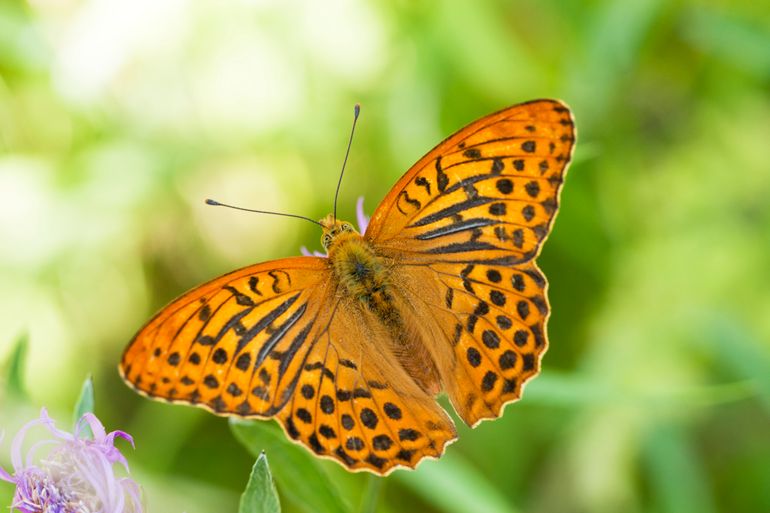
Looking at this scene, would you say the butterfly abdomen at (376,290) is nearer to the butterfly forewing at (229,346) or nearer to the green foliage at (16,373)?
the butterfly forewing at (229,346)

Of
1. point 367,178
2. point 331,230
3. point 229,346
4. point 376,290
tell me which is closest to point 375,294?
point 376,290

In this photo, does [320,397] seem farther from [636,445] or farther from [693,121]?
[693,121]

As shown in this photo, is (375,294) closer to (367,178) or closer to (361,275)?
(361,275)

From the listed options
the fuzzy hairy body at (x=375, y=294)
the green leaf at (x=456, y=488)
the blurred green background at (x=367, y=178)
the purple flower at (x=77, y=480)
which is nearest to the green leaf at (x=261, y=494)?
the purple flower at (x=77, y=480)

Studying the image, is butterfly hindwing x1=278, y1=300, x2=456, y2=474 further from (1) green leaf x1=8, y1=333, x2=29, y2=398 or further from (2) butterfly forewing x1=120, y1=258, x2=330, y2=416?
(1) green leaf x1=8, y1=333, x2=29, y2=398

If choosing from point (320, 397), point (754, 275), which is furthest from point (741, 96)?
point (320, 397)

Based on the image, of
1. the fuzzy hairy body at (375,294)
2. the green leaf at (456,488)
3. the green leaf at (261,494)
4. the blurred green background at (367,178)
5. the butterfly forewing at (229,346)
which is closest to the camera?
the green leaf at (261,494)
